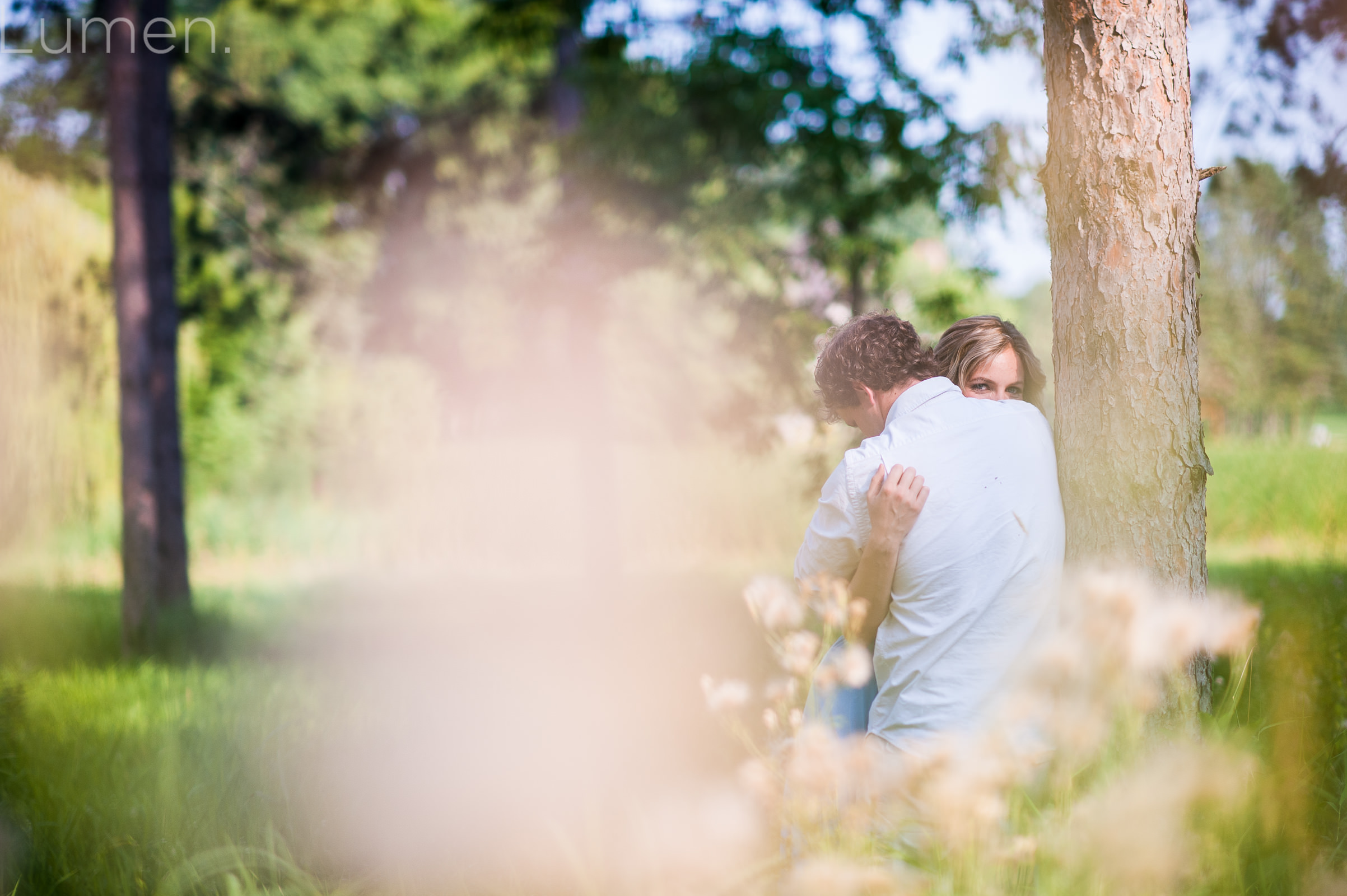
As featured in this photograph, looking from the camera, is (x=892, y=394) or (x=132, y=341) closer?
(x=892, y=394)

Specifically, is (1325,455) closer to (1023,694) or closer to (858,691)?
(858,691)

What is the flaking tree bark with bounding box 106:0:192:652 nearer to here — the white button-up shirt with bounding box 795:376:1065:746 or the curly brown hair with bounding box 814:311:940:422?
the curly brown hair with bounding box 814:311:940:422

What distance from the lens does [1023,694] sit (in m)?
1.38

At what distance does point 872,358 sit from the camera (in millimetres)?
2363

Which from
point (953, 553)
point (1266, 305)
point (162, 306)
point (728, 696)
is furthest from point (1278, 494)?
point (162, 306)

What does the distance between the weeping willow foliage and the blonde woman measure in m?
8.27

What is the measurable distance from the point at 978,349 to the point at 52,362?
11.4 metres

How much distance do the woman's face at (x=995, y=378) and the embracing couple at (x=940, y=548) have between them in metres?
0.33

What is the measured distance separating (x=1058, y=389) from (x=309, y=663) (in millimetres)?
5347

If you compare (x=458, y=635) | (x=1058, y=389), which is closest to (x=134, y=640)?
(x=458, y=635)

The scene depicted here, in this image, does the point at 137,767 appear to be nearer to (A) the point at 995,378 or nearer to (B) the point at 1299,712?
(A) the point at 995,378

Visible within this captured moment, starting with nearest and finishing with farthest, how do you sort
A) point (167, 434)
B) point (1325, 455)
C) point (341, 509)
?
point (1325, 455), point (167, 434), point (341, 509)

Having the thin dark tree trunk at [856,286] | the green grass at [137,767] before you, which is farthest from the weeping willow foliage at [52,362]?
the thin dark tree trunk at [856,286]

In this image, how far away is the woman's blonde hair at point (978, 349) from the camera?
2.65 metres
